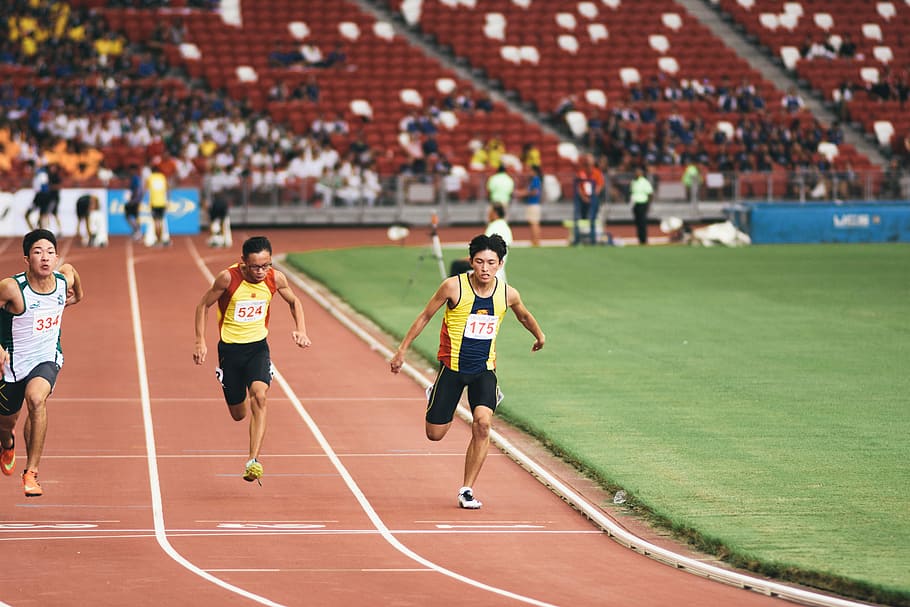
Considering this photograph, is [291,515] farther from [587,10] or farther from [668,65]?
[587,10]

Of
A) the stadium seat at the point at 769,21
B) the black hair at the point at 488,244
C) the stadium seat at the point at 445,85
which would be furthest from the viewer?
the stadium seat at the point at 769,21

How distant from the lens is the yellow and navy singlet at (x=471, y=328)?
11.5 metres

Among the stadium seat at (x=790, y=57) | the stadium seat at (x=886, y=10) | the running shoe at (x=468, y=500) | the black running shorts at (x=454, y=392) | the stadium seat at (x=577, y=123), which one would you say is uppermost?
the stadium seat at (x=886, y=10)

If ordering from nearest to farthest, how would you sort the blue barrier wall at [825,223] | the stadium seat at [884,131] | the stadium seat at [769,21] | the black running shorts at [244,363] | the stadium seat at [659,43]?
1. the black running shorts at [244,363]
2. the blue barrier wall at [825,223]
3. the stadium seat at [884,131]
4. the stadium seat at [659,43]
5. the stadium seat at [769,21]

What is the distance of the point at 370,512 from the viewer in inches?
451

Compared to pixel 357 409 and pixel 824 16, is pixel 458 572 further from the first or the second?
pixel 824 16

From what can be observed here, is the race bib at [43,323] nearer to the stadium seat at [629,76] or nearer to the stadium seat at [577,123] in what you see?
the stadium seat at [577,123]

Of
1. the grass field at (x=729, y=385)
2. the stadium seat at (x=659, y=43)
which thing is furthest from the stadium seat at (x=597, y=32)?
the grass field at (x=729, y=385)

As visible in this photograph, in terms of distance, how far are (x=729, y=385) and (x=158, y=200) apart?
2108cm

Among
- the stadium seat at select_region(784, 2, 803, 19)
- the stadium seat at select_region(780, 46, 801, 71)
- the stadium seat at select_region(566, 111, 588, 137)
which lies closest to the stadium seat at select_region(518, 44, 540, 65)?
the stadium seat at select_region(566, 111, 588, 137)

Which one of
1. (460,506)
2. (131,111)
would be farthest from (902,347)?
(131,111)

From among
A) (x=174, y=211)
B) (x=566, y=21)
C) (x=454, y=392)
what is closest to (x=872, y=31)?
(x=566, y=21)

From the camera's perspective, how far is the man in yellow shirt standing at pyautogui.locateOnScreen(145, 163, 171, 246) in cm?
3584

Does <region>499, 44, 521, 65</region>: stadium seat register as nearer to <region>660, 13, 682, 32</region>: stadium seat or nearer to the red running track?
<region>660, 13, 682, 32</region>: stadium seat
